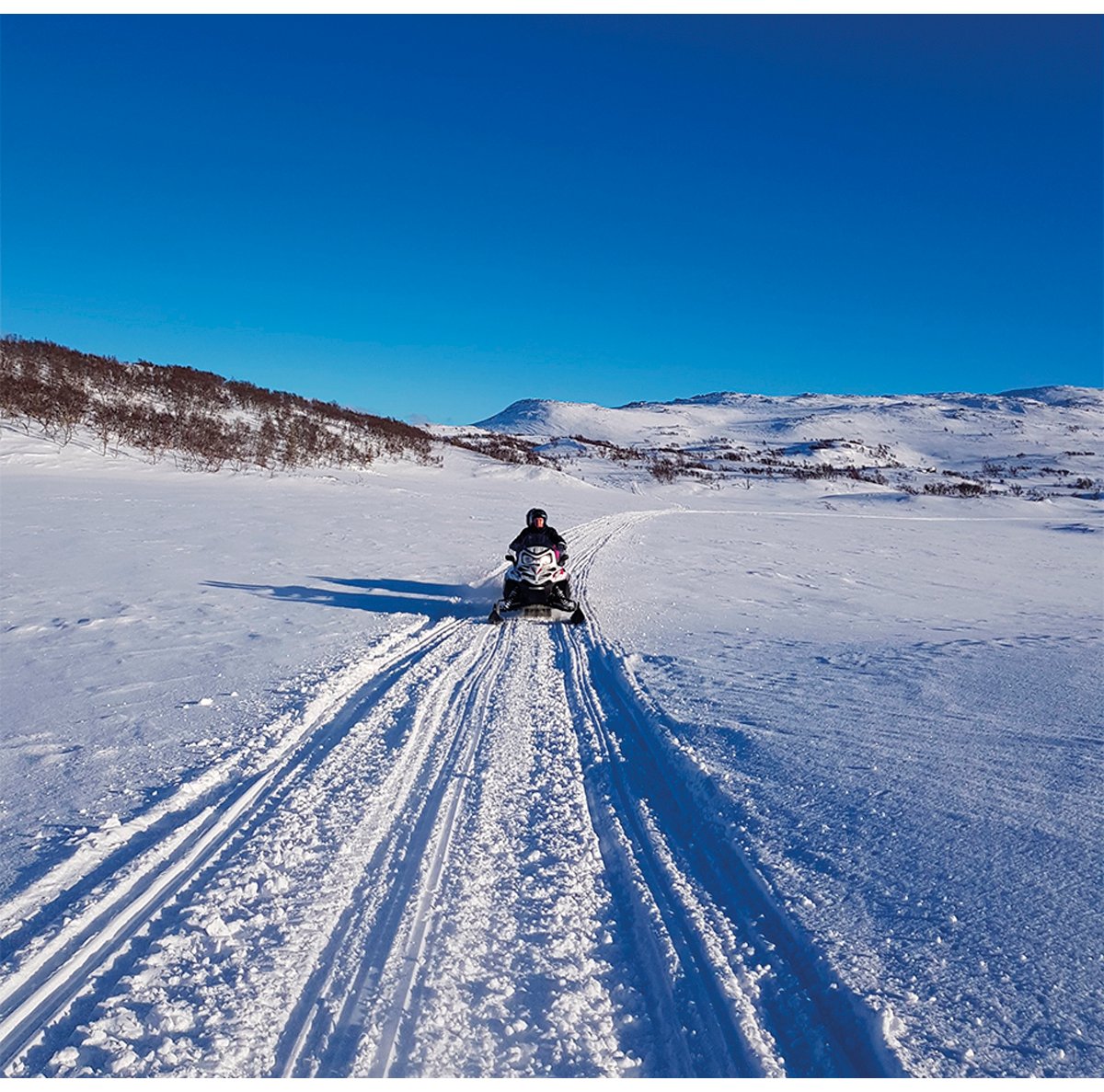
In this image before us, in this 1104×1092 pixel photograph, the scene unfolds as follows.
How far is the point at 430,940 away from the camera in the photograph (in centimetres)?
296

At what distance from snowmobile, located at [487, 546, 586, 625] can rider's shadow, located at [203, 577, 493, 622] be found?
1.99 feet

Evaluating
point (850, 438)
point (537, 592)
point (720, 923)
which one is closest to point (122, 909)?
point (720, 923)

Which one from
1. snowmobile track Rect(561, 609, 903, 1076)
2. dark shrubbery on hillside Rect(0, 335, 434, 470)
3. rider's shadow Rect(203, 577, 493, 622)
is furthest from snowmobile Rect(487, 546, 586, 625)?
dark shrubbery on hillside Rect(0, 335, 434, 470)

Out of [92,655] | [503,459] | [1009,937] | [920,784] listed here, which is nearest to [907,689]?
[920,784]

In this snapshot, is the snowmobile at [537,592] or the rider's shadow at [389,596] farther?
the rider's shadow at [389,596]

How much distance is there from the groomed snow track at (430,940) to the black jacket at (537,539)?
5526 mm

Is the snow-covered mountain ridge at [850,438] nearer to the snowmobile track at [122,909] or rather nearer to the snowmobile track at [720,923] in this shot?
the snowmobile track at [720,923]

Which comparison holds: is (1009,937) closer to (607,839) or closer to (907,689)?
(607,839)

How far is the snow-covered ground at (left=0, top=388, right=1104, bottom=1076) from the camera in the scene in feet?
8.22

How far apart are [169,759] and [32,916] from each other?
1.67m

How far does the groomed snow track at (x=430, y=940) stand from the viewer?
7.95 feet

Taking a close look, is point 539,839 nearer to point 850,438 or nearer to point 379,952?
point 379,952

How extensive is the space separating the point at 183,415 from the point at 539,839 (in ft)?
114

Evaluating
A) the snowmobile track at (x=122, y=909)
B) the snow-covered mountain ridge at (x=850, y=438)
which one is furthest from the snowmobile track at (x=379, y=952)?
the snow-covered mountain ridge at (x=850, y=438)
